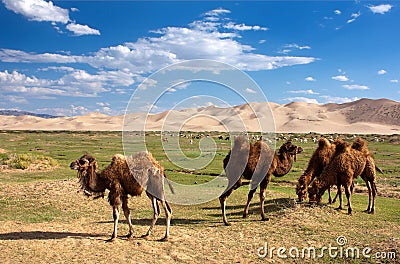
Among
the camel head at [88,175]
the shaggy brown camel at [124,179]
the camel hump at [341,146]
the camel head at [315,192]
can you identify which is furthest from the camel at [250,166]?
the camel head at [88,175]

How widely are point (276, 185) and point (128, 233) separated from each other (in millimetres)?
16921

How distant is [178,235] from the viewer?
12.3 m

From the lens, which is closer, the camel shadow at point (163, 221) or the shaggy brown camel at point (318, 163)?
the camel shadow at point (163, 221)

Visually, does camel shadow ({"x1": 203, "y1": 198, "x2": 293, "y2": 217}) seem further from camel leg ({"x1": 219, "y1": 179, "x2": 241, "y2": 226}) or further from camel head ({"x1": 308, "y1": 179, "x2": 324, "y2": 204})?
camel leg ({"x1": 219, "y1": 179, "x2": 241, "y2": 226})

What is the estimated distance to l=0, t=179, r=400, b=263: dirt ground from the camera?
33.2 ft

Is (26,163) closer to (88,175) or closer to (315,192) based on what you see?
(88,175)

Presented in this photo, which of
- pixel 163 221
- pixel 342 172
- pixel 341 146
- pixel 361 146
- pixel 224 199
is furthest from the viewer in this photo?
pixel 361 146

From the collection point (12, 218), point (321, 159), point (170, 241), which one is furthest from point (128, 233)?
Answer: point (321, 159)

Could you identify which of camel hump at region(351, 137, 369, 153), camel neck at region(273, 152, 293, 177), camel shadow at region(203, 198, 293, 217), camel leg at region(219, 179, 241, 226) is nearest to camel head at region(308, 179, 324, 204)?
camel shadow at region(203, 198, 293, 217)

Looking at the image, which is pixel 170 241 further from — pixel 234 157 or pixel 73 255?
pixel 234 157

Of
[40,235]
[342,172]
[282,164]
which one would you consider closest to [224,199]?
[282,164]

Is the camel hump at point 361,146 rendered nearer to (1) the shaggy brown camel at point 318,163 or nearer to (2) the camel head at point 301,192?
(1) the shaggy brown camel at point 318,163

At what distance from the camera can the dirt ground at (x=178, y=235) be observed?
10.1 metres

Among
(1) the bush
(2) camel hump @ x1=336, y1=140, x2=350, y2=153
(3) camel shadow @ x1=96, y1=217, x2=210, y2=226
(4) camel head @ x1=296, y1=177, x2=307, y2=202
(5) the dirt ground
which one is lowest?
(3) camel shadow @ x1=96, y1=217, x2=210, y2=226
